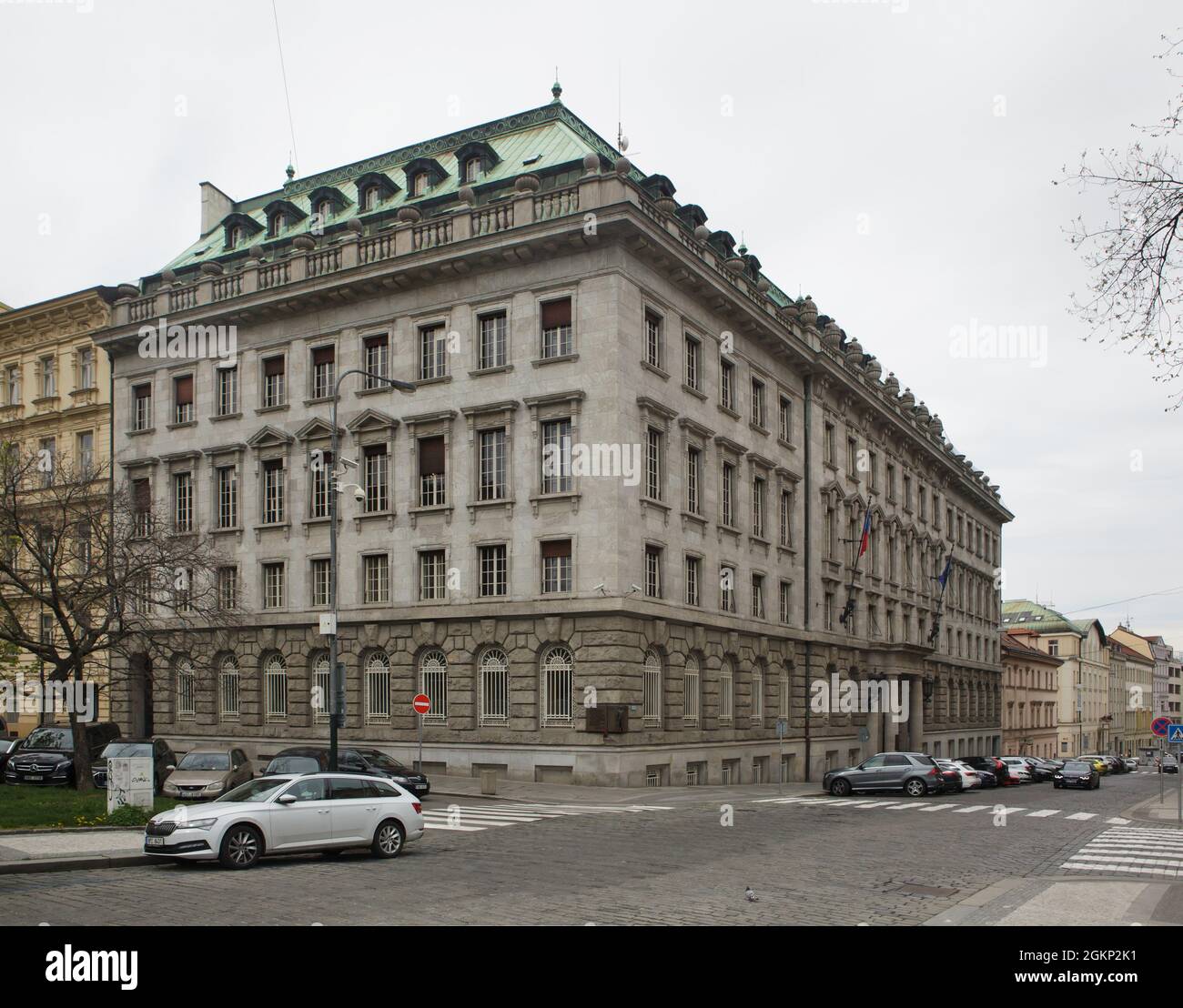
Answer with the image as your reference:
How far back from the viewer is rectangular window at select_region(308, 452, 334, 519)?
43.0 meters

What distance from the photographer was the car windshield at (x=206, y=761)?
95.4 ft

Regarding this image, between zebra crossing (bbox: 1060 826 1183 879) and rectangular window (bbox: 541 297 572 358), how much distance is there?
21.3 meters

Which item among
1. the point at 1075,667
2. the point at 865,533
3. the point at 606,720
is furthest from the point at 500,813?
the point at 1075,667

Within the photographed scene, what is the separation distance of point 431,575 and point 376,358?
8.41 m

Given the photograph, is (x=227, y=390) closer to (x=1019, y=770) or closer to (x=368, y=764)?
(x=368, y=764)

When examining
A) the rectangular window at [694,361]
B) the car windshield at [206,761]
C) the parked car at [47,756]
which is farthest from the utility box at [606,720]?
the parked car at [47,756]

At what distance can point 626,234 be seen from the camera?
121 ft

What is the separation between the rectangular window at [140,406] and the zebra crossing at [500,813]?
88.7ft

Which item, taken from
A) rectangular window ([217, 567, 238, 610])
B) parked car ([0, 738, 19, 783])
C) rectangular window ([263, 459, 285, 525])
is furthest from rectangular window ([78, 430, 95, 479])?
parked car ([0, 738, 19, 783])

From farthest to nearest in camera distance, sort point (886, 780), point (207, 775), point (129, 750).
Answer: point (886, 780) → point (129, 750) → point (207, 775)

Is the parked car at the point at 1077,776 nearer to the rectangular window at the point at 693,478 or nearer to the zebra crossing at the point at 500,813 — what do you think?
the rectangular window at the point at 693,478

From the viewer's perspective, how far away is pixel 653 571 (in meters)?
38.7

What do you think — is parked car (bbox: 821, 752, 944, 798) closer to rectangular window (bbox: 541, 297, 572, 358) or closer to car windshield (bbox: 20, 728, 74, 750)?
rectangular window (bbox: 541, 297, 572, 358)
